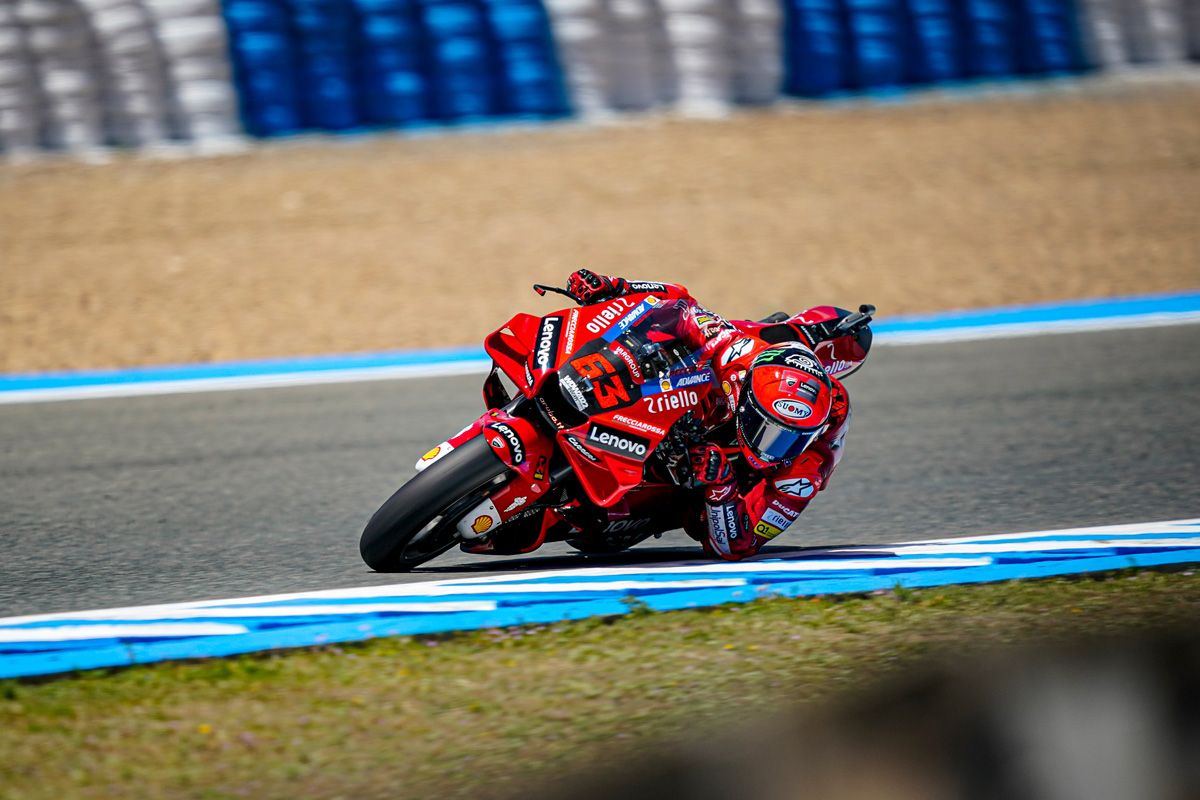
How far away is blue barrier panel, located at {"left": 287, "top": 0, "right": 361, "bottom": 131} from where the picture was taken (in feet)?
41.5

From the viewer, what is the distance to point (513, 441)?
4.76 metres

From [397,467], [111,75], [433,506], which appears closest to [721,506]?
[433,506]

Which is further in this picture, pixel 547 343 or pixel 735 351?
pixel 735 351

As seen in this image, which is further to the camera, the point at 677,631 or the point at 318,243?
the point at 318,243

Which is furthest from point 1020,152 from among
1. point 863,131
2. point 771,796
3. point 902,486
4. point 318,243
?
point 771,796

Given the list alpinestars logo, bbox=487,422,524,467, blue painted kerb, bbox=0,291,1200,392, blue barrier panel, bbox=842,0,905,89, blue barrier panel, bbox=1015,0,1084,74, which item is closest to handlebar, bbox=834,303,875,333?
alpinestars logo, bbox=487,422,524,467

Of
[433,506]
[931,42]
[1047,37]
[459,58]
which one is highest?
[459,58]

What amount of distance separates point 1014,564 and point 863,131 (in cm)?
1013

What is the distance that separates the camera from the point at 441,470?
471cm

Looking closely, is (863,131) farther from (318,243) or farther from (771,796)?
(771,796)

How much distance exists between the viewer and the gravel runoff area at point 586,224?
1082cm

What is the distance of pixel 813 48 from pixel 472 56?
3759 millimetres

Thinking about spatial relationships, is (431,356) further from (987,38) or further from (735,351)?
(987,38)

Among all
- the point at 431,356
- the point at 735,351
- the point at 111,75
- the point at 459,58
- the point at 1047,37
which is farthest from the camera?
the point at 1047,37
